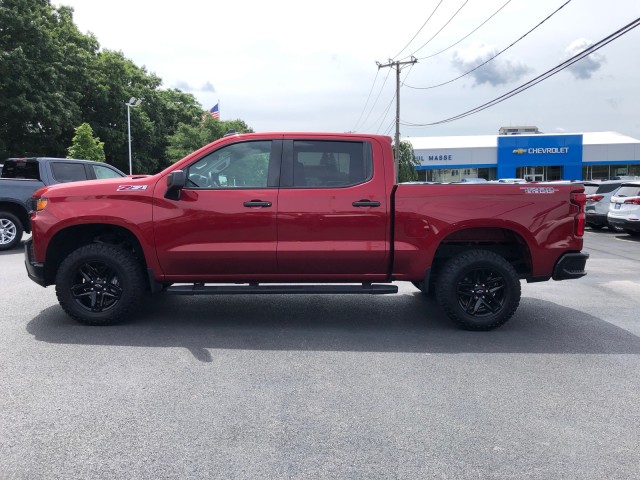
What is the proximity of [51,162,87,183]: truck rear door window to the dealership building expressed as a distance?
146ft

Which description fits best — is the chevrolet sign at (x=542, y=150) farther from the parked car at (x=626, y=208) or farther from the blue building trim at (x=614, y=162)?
the parked car at (x=626, y=208)

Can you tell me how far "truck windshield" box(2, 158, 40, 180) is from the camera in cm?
1244

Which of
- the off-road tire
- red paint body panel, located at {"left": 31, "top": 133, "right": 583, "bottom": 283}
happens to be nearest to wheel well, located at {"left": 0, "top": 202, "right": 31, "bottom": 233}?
the off-road tire

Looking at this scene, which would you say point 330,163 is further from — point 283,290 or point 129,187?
point 129,187

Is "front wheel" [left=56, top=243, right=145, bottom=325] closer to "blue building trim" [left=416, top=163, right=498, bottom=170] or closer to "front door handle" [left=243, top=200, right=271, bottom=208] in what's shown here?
"front door handle" [left=243, top=200, right=271, bottom=208]

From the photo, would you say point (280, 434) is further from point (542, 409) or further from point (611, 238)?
point (611, 238)

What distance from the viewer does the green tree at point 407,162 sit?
5006 cm

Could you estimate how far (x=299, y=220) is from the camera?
230 inches

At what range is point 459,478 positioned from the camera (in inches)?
122

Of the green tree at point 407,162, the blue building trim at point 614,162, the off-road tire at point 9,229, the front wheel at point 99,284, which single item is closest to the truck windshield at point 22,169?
the off-road tire at point 9,229

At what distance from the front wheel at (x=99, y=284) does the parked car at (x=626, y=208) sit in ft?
45.5

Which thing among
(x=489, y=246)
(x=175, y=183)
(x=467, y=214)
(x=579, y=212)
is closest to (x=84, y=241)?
(x=175, y=183)

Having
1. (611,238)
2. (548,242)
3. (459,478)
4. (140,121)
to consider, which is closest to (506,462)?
(459,478)

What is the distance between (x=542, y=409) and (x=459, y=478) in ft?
3.98
